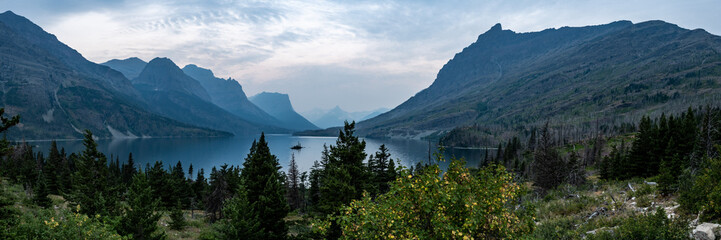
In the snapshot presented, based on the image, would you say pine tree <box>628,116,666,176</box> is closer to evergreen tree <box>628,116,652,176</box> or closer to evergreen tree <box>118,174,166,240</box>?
evergreen tree <box>628,116,652,176</box>

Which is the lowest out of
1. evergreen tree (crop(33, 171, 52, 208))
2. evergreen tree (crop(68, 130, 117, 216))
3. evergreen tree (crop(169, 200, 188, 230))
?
evergreen tree (crop(169, 200, 188, 230))

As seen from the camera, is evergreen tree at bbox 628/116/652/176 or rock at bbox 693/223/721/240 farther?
evergreen tree at bbox 628/116/652/176

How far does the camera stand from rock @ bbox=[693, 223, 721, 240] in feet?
37.8

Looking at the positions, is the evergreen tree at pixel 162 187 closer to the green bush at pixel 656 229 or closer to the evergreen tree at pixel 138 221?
the evergreen tree at pixel 138 221

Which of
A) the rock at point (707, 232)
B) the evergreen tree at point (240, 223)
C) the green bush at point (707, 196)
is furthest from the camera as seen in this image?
the evergreen tree at point (240, 223)

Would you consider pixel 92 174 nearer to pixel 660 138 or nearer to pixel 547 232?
pixel 547 232

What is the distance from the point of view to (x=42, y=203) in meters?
44.2

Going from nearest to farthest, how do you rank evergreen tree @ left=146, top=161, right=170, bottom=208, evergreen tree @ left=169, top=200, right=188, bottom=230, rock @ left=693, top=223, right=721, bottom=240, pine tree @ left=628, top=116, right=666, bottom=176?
rock @ left=693, top=223, right=721, bottom=240 → evergreen tree @ left=169, top=200, right=188, bottom=230 → pine tree @ left=628, top=116, right=666, bottom=176 → evergreen tree @ left=146, top=161, right=170, bottom=208

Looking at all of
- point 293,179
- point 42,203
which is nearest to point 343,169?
point 42,203

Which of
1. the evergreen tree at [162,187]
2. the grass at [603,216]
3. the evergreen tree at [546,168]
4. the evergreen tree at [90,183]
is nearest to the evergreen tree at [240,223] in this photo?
the evergreen tree at [90,183]

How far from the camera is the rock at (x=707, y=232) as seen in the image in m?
11.5

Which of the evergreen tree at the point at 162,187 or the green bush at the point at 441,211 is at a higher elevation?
the green bush at the point at 441,211

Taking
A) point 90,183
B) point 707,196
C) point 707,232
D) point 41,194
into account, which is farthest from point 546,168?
point 41,194

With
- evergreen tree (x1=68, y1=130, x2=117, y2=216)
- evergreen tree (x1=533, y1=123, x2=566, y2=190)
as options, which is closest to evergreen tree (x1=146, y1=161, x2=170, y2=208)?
evergreen tree (x1=68, y1=130, x2=117, y2=216)
